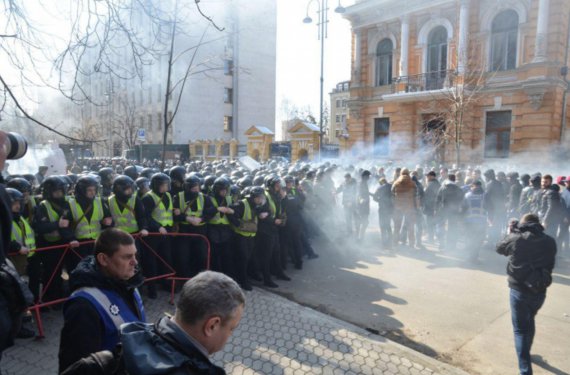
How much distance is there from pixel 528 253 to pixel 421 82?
2056 centimetres

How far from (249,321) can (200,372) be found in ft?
14.0

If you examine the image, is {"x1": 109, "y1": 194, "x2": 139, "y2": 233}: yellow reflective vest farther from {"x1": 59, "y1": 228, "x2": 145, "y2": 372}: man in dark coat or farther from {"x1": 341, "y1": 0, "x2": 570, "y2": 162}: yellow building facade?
{"x1": 341, "y1": 0, "x2": 570, "y2": 162}: yellow building facade

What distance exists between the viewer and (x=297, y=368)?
14.3 ft

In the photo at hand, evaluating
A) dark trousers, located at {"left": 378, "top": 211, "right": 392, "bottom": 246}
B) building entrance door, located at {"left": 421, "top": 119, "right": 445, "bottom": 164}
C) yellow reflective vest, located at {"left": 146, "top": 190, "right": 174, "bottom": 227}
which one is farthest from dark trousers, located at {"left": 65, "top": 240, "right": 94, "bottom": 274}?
building entrance door, located at {"left": 421, "top": 119, "right": 445, "bottom": 164}

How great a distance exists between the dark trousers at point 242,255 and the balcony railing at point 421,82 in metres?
18.1

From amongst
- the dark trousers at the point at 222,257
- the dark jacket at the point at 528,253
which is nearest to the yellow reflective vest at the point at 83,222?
the dark trousers at the point at 222,257

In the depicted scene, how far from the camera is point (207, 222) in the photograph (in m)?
7.08

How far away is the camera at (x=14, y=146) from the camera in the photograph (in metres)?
2.08

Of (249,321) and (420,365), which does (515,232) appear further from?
(249,321)

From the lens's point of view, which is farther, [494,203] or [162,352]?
[494,203]

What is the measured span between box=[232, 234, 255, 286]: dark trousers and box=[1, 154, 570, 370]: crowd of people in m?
0.02

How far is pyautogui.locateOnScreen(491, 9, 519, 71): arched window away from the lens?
20.4 meters

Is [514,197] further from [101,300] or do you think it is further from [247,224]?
[101,300]

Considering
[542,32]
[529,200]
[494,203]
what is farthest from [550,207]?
[542,32]
